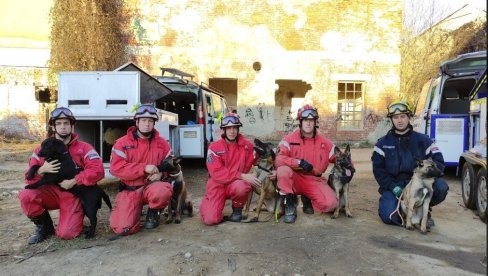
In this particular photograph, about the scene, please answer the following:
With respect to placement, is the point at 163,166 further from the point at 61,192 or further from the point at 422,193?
the point at 422,193

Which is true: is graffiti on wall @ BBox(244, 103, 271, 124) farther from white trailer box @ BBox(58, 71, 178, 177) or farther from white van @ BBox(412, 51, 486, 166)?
white trailer box @ BBox(58, 71, 178, 177)

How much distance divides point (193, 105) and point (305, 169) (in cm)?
514

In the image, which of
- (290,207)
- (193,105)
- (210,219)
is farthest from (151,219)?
(193,105)

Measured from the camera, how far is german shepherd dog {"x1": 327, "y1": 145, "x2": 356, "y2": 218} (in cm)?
A: 494

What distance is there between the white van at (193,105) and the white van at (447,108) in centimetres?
450

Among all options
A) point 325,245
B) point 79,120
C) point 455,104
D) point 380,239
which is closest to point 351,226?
point 380,239

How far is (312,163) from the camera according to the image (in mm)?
5184

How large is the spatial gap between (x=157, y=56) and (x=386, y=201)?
12.7 m

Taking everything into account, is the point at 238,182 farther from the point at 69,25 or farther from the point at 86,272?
the point at 69,25

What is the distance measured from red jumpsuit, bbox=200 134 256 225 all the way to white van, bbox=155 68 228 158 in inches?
121

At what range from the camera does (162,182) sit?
15.3 ft

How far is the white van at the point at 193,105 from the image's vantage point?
8734mm

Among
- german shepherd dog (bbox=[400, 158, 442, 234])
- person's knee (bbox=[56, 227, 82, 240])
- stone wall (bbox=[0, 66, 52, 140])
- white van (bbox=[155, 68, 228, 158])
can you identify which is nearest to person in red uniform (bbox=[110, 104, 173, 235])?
person's knee (bbox=[56, 227, 82, 240])

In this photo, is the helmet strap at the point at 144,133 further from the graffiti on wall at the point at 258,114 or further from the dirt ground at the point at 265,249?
the graffiti on wall at the point at 258,114
